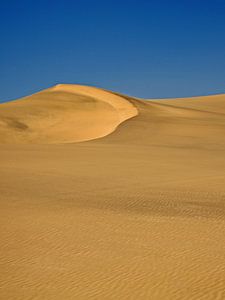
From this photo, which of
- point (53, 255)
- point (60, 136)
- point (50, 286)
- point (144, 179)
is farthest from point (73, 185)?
point (60, 136)

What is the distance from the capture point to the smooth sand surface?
6.25 m

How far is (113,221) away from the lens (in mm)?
9617

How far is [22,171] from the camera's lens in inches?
644

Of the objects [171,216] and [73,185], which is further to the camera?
[73,185]

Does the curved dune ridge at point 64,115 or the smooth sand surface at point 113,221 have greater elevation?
the curved dune ridge at point 64,115

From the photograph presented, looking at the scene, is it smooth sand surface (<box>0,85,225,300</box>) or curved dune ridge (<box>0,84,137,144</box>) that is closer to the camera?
smooth sand surface (<box>0,85,225,300</box>)

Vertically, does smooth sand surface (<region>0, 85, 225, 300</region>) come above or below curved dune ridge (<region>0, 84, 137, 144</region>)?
below

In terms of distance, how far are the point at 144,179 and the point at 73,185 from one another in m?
2.62

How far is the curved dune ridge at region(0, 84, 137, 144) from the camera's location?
3531cm

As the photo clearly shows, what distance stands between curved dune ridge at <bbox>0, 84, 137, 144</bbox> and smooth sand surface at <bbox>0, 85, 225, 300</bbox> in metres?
9.90

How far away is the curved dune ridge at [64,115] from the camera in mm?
35312

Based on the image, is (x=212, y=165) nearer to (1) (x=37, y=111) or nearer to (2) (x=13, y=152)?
(2) (x=13, y=152)

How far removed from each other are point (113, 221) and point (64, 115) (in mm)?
32355

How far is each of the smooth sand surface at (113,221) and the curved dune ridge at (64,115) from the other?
990 cm
